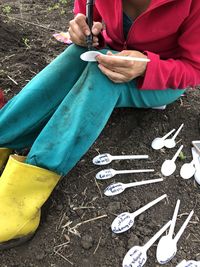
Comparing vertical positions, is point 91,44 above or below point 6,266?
above

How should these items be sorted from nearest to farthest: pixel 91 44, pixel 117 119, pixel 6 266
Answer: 1. pixel 6 266
2. pixel 91 44
3. pixel 117 119

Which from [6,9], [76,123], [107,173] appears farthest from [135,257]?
[6,9]

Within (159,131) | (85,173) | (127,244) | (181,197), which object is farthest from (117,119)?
(127,244)

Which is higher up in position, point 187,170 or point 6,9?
point 6,9

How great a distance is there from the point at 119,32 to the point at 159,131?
0.44 meters

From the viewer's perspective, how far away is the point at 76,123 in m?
1.19

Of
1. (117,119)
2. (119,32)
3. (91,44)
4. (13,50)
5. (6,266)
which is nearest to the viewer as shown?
(6,266)

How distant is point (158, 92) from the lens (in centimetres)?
143

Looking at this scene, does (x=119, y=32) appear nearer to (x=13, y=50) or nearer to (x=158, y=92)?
(x=158, y=92)

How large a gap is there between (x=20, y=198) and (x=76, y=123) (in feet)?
0.88

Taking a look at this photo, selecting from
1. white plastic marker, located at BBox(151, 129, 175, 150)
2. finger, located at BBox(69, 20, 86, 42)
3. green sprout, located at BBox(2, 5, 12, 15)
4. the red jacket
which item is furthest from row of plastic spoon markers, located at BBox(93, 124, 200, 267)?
green sprout, located at BBox(2, 5, 12, 15)

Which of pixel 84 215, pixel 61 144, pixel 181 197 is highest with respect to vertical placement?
pixel 61 144

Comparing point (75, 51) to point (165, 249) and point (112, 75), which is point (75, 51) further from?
point (165, 249)

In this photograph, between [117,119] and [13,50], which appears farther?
[13,50]
